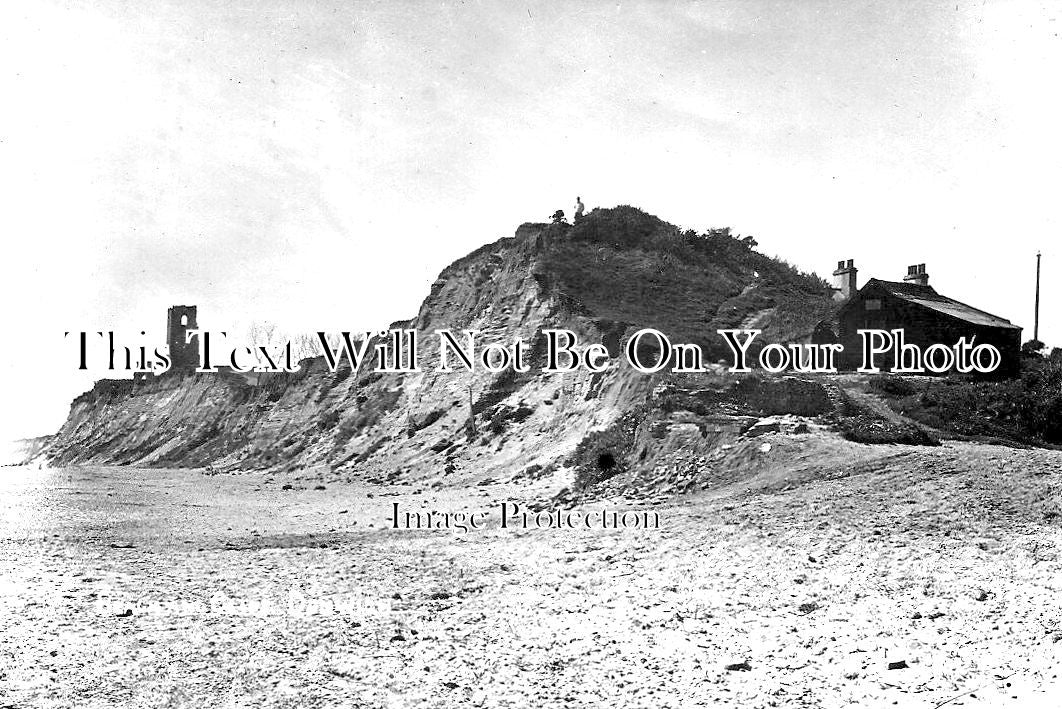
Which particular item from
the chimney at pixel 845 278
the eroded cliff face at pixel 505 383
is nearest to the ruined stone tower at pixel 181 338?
the eroded cliff face at pixel 505 383

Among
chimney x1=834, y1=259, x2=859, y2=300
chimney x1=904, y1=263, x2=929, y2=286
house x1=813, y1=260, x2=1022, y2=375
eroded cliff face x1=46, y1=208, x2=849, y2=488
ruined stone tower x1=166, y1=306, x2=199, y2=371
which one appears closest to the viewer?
eroded cliff face x1=46, y1=208, x2=849, y2=488

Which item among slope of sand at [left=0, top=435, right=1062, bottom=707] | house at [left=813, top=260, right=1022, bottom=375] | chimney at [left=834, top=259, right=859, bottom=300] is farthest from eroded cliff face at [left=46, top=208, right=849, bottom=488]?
slope of sand at [left=0, top=435, right=1062, bottom=707]

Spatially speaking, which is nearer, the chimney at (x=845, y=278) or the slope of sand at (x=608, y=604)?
the slope of sand at (x=608, y=604)

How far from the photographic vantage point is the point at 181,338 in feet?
190

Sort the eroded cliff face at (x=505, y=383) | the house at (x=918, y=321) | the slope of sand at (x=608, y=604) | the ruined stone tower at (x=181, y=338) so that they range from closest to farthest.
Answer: the slope of sand at (x=608, y=604)
the eroded cliff face at (x=505, y=383)
the house at (x=918, y=321)
the ruined stone tower at (x=181, y=338)

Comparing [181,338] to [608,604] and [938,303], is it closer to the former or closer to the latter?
[938,303]

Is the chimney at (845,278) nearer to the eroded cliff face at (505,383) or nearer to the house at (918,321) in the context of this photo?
the eroded cliff face at (505,383)

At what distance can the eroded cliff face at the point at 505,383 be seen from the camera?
83.8 ft

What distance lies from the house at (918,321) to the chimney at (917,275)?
4 centimetres

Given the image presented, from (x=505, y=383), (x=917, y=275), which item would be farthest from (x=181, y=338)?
(x=917, y=275)

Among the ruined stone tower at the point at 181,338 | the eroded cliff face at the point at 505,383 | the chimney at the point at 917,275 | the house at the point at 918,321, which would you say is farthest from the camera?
the ruined stone tower at the point at 181,338

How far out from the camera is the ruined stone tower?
57312 mm

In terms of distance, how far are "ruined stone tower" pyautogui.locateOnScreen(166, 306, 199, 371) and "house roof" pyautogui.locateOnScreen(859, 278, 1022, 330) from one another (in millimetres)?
44497

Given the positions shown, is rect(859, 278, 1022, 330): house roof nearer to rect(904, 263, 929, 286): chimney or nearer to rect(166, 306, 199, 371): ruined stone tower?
rect(904, 263, 929, 286): chimney
